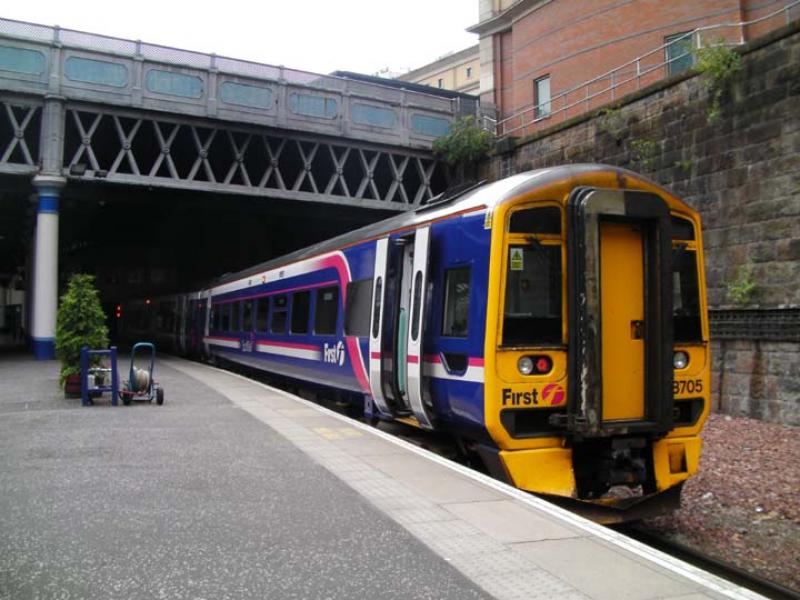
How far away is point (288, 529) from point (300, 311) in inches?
309

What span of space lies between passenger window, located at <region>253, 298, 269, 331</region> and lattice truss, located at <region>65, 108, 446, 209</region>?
897cm

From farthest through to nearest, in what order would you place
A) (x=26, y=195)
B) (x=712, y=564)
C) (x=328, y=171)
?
(x=328, y=171) < (x=26, y=195) < (x=712, y=564)

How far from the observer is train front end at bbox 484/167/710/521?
5957 mm

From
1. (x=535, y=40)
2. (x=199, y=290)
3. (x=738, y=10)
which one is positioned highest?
(x=535, y=40)

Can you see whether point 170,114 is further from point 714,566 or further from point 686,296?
point 714,566

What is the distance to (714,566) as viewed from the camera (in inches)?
227

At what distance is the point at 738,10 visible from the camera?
2145cm

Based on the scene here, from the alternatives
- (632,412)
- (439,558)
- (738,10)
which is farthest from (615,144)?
(439,558)

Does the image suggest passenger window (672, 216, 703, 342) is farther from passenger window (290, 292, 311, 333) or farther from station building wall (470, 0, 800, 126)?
station building wall (470, 0, 800, 126)

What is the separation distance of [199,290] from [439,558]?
67.1 ft

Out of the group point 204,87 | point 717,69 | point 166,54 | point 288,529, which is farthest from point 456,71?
point 288,529

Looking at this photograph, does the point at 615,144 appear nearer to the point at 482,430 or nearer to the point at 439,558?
the point at 482,430

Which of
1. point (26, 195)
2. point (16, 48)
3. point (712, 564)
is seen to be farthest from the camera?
point (26, 195)

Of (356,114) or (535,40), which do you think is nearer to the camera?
(356,114)
